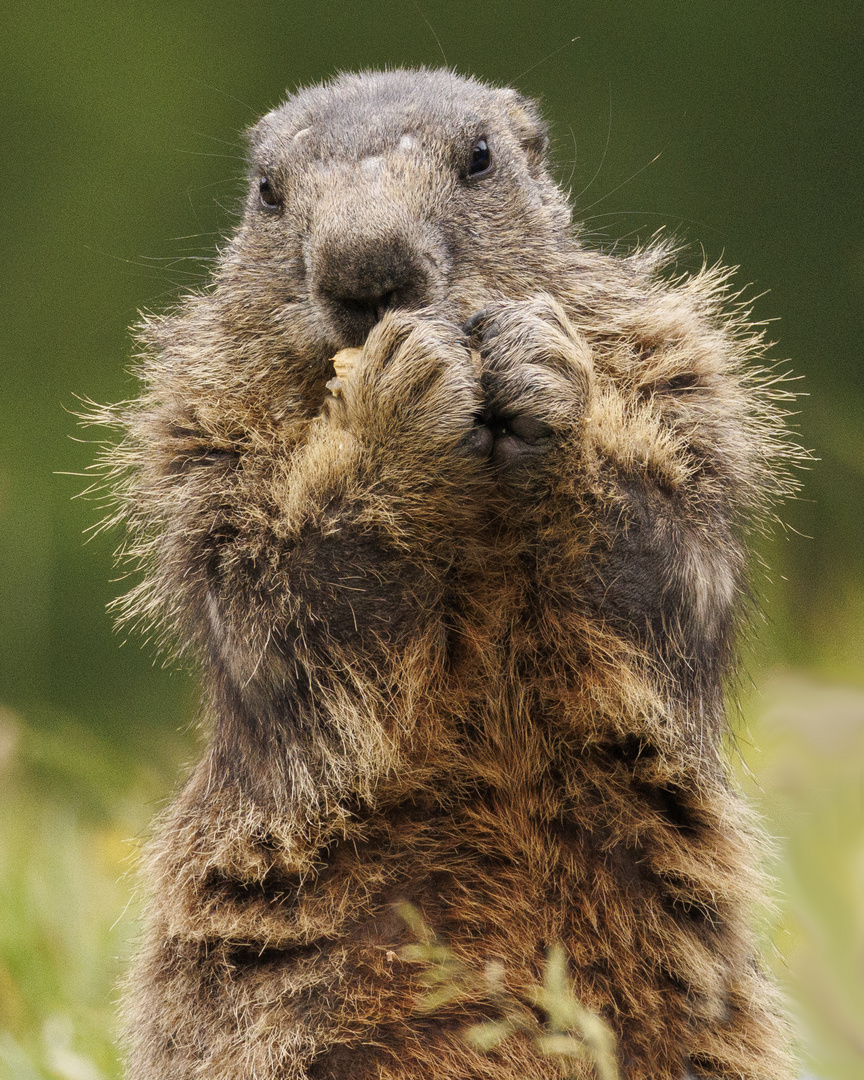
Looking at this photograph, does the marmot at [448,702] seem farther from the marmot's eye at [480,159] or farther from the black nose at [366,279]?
the marmot's eye at [480,159]

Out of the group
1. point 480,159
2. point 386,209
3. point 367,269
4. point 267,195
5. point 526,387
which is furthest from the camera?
point 267,195

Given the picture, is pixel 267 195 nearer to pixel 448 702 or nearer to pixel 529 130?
pixel 529 130

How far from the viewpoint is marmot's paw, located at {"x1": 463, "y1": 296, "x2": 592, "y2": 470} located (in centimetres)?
259

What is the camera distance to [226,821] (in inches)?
114

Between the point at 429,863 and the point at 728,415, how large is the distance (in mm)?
1386

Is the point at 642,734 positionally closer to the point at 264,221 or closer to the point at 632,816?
the point at 632,816

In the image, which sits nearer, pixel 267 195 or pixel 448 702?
pixel 448 702

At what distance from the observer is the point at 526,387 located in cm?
259

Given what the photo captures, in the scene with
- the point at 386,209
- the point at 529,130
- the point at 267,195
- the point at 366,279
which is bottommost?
the point at 366,279

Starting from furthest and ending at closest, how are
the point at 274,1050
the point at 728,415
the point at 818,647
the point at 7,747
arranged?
the point at 818,647 → the point at 7,747 → the point at 728,415 → the point at 274,1050

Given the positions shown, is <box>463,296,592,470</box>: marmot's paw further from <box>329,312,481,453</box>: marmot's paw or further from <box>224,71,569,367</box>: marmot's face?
<box>224,71,569,367</box>: marmot's face

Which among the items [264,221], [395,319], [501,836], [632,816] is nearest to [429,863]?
[501,836]

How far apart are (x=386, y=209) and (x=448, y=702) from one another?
1.15 metres

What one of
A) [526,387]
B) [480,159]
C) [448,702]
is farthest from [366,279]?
[448,702]
